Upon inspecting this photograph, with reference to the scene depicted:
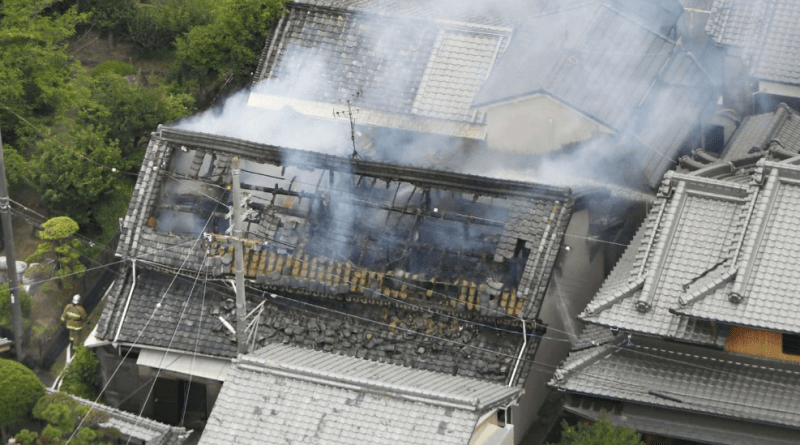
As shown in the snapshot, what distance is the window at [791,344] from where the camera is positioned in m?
36.5

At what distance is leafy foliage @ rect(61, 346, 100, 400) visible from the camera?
39859mm

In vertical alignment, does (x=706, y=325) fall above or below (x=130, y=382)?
above

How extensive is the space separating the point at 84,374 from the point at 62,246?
5.22 metres

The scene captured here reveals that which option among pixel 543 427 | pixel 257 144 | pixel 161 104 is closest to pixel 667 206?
pixel 543 427

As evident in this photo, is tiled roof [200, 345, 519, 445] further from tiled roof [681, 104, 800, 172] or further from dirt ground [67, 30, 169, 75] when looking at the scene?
dirt ground [67, 30, 169, 75]

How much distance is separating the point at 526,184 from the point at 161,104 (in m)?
13.5

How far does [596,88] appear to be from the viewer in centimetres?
4269

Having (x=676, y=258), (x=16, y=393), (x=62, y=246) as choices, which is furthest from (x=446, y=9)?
(x=16, y=393)

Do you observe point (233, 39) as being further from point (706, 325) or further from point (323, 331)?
point (706, 325)

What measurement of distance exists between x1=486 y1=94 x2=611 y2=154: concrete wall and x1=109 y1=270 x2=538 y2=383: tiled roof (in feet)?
23.2

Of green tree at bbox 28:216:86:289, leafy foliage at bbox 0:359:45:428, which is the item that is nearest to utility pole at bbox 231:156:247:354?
leafy foliage at bbox 0:359:45:428

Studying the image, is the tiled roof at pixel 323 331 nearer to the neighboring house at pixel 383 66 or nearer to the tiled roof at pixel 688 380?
the tiled roof at pixel 688 380

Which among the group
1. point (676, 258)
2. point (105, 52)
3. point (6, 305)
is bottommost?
point (6, 305)

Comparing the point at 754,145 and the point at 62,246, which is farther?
the point at 62,246
